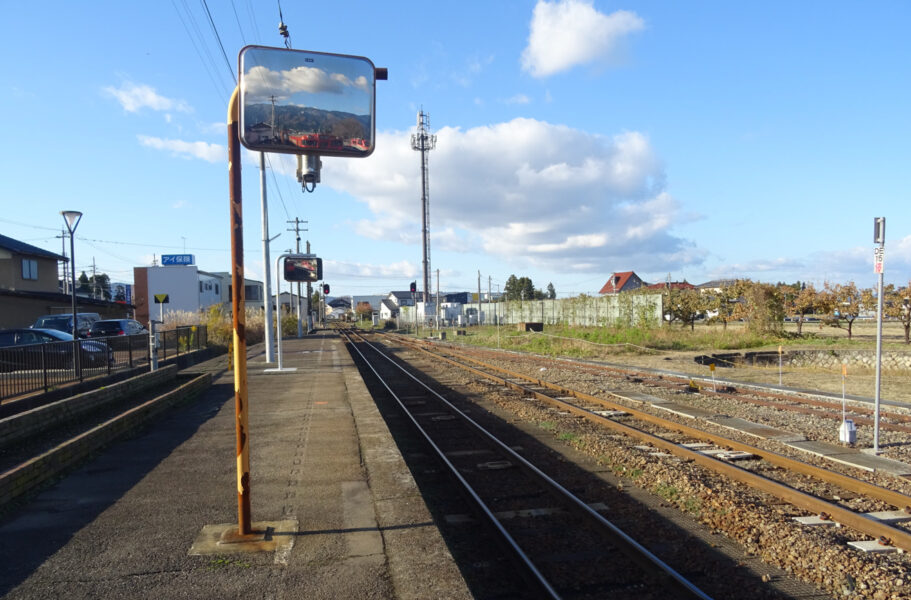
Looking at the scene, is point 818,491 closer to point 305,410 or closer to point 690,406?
point 690,406

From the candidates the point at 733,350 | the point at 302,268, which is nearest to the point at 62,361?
the point at 302,268

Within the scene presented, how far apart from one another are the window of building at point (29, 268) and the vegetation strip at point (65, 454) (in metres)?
35.0

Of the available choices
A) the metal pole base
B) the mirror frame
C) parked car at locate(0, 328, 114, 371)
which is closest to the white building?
the mirror frame

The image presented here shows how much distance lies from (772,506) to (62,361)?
13.1 meters

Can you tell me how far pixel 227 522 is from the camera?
541 centimetres

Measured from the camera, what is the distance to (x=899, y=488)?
22.3 feet

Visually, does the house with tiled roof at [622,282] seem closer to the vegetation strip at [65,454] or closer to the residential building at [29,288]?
the residential building at [29,288]

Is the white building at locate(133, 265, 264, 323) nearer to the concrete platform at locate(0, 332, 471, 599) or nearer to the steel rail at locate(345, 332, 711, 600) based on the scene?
the concrete platform at locate(0, 332, 471, 599)

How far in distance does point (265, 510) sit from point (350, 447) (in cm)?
258

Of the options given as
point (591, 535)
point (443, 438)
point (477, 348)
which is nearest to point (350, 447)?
point (443, 438)

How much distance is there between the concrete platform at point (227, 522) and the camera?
4188mm

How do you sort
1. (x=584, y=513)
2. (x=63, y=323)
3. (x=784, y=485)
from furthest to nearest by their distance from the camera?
(x=63, y=323) → (x=784, y=485) → (x=584, y=513)

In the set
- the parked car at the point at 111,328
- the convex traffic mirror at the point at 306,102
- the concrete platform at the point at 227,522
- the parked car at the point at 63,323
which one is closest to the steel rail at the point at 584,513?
the concrete platform at the point at 227,522

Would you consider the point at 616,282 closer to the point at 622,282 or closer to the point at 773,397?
the point at 622,282
